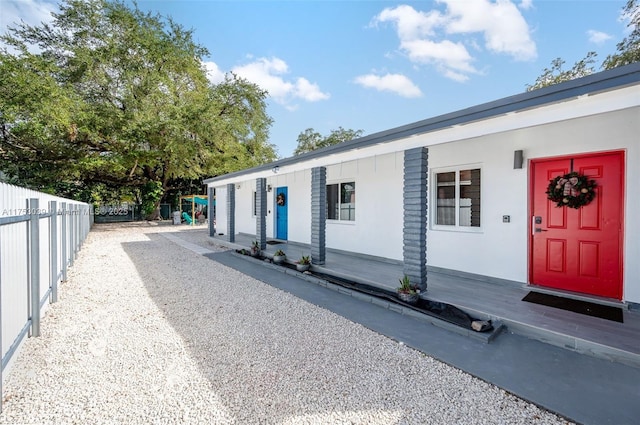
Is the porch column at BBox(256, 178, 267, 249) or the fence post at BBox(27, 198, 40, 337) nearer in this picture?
the fence post at BBox(27, 198, 40, 337)

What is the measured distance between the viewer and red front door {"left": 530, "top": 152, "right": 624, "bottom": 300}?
4008mm

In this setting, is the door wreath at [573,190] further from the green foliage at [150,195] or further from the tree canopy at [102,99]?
the green foliage at [150,195]

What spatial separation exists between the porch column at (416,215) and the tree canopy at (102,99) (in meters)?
13.7

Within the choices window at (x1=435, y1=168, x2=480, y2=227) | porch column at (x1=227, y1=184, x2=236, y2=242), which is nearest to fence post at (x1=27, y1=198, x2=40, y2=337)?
window at (x1=435, y1=168, x2=480, y2=227)

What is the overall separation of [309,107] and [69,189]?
58.3 feet

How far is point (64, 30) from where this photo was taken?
15.3m

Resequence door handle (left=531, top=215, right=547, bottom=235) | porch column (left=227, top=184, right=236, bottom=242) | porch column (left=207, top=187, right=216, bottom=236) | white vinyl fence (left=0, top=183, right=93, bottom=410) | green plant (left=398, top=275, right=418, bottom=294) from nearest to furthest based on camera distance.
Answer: white vinyl fence (left=0, top=183, right=93, bottom=410) < green plant (left=398, top=275, right=418, bottom=294) < door handle (left=531, top=215, right=547, bottom=235) < porch column (left=227, top=184, right=236, bottom=242) < porch column (left=207, top=187, right=216, bottom=236)

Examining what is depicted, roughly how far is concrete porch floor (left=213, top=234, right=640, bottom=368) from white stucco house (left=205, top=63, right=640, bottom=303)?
1.21 feet

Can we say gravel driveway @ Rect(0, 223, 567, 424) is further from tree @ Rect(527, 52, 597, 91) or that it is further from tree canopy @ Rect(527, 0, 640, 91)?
tree @ Rect(527, 52, 597, 91)

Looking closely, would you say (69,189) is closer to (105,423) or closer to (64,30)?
(64,30)

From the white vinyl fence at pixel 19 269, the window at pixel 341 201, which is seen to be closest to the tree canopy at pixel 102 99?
the window at pixel 341 201

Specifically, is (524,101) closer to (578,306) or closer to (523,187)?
(523,187)

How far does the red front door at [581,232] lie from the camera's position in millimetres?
4008

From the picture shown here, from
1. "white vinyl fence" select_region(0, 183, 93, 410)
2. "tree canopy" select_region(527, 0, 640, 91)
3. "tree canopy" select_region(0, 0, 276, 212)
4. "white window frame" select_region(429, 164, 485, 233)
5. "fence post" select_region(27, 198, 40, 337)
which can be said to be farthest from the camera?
"tree canopy" select_region(0, 0, 276, 212)
